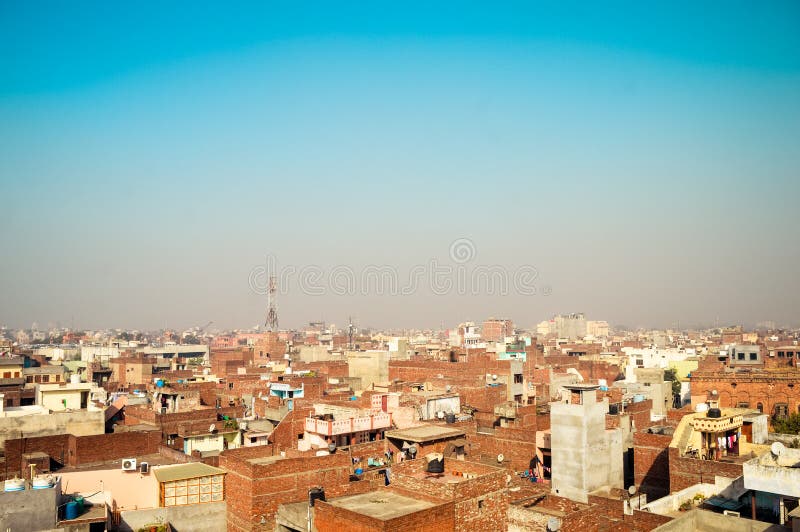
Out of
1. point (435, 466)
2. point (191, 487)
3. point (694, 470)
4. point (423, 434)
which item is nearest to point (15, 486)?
point (191, 487)

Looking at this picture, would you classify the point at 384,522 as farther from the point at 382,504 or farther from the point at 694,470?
the point at 694,470

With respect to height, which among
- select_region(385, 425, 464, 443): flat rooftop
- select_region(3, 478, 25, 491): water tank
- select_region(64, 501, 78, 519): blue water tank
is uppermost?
select_region(3, 478, 25, 491): water tank

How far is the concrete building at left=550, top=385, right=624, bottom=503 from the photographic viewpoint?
2408 cm

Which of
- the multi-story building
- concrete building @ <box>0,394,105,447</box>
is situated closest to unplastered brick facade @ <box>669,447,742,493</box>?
concrete building @ <box>0,394,105,447</box>

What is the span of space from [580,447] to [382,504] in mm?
9624

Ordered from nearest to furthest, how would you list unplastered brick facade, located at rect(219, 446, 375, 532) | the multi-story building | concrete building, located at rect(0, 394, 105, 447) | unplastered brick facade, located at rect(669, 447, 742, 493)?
unplastered brick facade, located at rect(669, 447, 742, 493) < unplastered brick facade, located at rect(219, 446, 375, 532) < concrete building, located at rect(0, 394, 105, 447) < the multi-story building

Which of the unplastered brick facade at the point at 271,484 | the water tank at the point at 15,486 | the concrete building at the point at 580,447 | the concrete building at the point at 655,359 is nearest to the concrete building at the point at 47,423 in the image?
the unplastered brick facade at the point at 271,484

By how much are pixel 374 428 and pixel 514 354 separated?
35.1m

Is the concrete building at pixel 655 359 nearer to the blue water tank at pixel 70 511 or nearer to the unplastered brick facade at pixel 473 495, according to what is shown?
the unplastered brick facade at pixel 473 495

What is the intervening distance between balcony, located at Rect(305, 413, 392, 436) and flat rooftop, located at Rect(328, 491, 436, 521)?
1010 centimetres

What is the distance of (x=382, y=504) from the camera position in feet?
57.3

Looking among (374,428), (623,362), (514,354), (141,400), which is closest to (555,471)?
(374,428)

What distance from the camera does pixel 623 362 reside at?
7044cm

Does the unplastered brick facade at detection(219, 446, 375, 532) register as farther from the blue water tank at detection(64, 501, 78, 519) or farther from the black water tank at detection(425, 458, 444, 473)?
the blue water tank at detection(64, 501, 78, 519)
